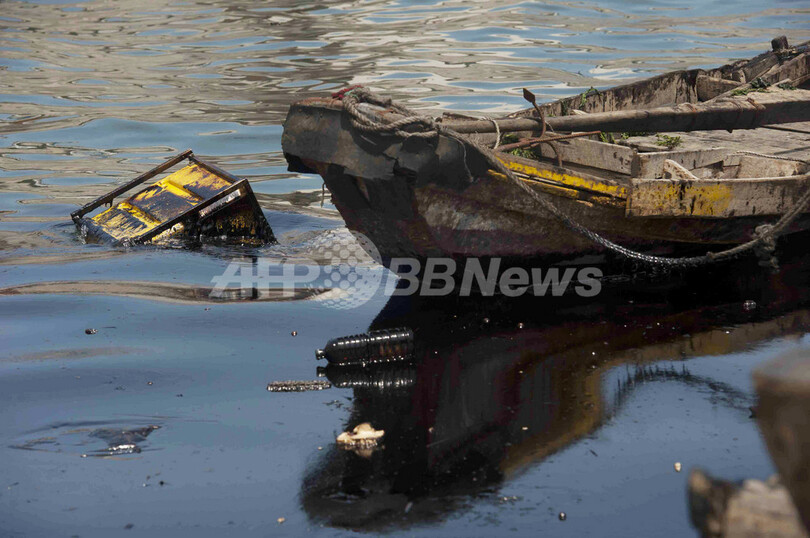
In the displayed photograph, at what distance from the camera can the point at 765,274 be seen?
781cm

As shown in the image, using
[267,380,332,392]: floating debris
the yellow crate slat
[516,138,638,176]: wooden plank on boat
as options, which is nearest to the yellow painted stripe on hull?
[516,138,638,176]: wooden plank on boat

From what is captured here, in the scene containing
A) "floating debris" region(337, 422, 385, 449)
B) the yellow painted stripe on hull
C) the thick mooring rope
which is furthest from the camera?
the yellow painted stripe on hull

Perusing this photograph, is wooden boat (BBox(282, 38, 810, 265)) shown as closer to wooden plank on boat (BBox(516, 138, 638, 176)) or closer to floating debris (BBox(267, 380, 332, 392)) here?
wooden plank on boat (BBox(516, 138, 638, 176))

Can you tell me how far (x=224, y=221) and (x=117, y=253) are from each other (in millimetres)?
1086

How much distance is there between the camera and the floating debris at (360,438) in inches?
186

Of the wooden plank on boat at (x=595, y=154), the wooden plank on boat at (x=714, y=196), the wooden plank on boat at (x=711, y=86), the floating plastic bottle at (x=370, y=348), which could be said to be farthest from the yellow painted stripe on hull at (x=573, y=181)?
the wooden plank on boat at (x=711, y=86)

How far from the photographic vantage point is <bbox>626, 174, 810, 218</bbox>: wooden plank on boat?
6.71 metres

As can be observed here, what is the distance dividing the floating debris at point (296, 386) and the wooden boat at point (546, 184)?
153 centimetres

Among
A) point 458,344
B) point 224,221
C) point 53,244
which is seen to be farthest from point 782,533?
point 53,244

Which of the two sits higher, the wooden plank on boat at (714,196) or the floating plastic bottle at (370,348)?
the wooden plank on boat at (714,196)

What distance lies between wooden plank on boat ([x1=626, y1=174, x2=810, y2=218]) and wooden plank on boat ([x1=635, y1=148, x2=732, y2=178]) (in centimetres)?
23

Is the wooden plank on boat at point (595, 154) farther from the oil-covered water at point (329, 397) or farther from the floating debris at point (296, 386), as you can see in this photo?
the floating debris at point (296, 386)

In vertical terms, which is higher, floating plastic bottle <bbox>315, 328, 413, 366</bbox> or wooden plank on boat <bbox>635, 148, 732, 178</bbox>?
wooden plank on boat <bbox>635, 148, 732, 178</bbox>

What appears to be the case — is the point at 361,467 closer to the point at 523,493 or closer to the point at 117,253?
the point at 523,493
